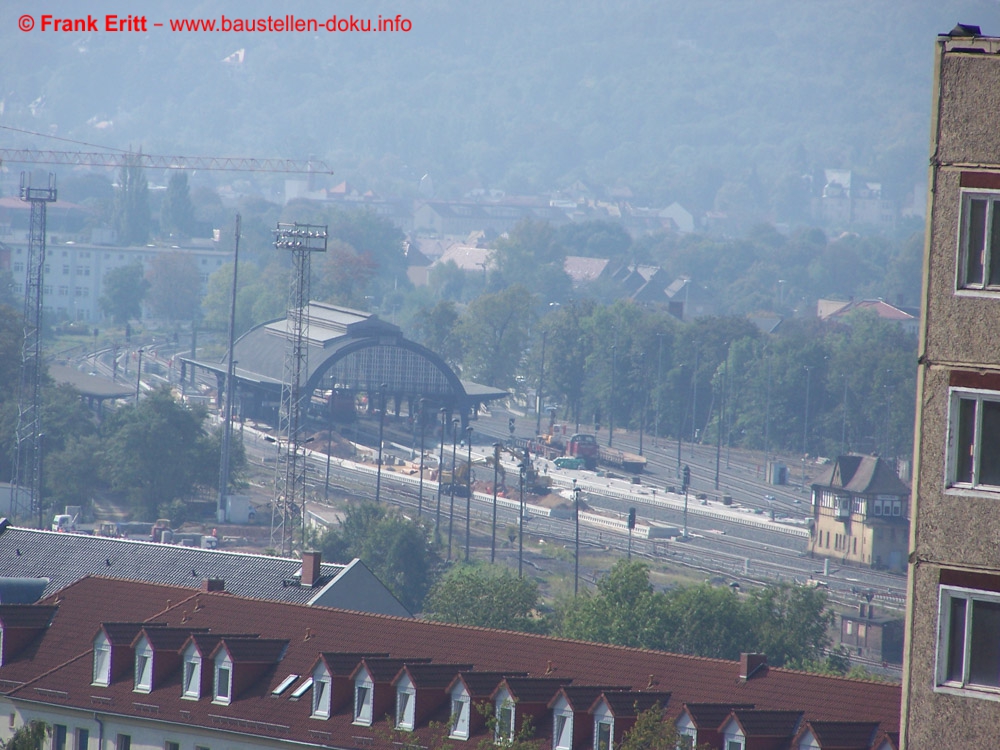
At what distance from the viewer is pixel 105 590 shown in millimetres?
33406

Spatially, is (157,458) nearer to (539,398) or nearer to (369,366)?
(369,366)

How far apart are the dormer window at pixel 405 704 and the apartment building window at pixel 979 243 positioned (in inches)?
664

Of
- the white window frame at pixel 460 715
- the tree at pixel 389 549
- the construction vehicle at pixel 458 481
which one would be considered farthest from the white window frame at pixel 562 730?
the construction vehicle at pixel 458 481

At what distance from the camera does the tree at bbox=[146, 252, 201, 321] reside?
178 m

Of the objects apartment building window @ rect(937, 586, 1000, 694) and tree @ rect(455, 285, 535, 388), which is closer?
apartment building window @ rect(937, 586, 1000, 694)

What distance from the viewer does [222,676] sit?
91.9ft

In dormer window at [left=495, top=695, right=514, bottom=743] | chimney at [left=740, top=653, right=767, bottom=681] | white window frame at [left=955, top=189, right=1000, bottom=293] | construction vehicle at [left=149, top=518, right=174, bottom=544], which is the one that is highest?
white window frame at [left=955, top=189, right=1000, bottom=293]

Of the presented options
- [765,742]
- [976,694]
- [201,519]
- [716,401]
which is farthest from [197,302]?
[976,694]

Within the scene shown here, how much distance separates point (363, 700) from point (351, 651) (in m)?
2.37

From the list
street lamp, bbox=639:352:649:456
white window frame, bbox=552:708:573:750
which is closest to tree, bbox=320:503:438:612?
white window frame, bbox=552:708:573:750

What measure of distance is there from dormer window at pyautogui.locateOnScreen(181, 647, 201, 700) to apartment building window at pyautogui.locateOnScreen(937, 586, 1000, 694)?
63.6ft

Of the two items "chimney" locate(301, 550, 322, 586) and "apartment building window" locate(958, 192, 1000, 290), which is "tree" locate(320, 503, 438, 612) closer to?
"chimney" locate(301, 550, 322, 586)

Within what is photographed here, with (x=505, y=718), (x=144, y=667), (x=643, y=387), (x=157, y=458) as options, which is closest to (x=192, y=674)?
(x=144, y=667)

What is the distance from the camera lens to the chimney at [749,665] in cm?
2620
